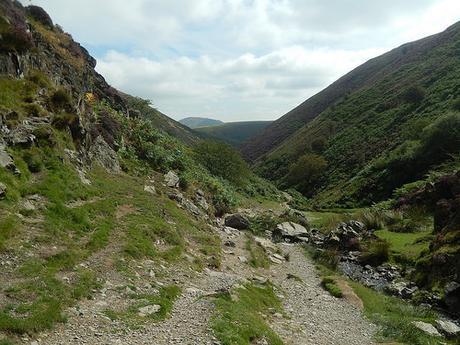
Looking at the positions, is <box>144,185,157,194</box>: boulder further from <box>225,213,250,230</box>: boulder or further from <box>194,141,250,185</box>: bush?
<box>194,141,250,185</box>: bush

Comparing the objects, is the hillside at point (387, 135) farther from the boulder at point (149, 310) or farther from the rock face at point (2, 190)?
the rock face at point (2, 190)

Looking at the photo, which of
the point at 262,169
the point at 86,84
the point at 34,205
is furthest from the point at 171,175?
the point at 262,169

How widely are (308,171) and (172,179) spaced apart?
85.1 m

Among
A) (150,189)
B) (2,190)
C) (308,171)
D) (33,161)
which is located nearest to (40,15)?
(150,189)

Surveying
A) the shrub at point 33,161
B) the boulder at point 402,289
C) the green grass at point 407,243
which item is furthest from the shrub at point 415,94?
the shrub at point 33,161

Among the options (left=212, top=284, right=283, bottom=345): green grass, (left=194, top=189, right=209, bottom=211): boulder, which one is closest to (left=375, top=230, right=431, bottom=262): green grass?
(left=212, top=284, right=283, bottom=345): green grass

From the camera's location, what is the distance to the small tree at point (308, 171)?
123938 millimetres

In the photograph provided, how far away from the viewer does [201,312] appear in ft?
56.7

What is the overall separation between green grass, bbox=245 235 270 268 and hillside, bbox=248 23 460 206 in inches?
2004

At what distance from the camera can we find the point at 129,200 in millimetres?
31250

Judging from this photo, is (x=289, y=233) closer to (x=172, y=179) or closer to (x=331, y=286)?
(x=172, y=179)

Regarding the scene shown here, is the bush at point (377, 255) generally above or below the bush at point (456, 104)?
below

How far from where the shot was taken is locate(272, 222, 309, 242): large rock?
2040 inches

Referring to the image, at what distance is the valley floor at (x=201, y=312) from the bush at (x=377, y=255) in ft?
25.5
